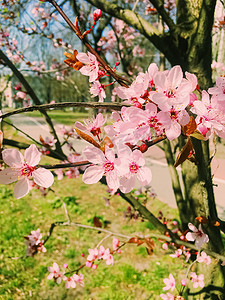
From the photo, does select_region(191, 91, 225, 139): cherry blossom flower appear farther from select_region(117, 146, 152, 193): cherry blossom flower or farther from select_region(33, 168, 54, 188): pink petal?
select_region(33, 168, 54, 188): pink petal

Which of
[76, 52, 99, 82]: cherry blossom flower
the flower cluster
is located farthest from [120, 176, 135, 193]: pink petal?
the flower cluster

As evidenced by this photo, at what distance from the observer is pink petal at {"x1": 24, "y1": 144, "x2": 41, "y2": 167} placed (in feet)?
2.33

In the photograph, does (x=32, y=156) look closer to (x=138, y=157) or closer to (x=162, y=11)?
(x=138, y=157)

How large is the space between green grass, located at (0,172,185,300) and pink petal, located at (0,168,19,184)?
1526 millimetres

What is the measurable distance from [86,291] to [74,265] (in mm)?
433

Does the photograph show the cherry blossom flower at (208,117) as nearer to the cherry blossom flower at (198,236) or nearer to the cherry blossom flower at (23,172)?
the cherry blossom flower at (23,172)

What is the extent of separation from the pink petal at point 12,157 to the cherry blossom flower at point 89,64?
42 cm

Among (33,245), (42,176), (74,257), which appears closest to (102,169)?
(42,176)

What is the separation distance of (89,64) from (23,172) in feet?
1.67

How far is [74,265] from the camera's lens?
3.10 meters

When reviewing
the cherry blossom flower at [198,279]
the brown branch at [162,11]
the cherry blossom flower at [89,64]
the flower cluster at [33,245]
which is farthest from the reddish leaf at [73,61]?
the cherry blossom flower at [198,279]

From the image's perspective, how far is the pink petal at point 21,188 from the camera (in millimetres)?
712

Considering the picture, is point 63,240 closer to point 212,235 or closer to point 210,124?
point 212,235

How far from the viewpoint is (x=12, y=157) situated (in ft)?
2.27
